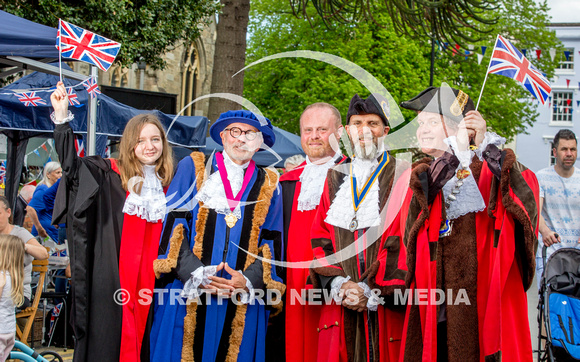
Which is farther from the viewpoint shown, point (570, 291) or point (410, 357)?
point (570, 291)

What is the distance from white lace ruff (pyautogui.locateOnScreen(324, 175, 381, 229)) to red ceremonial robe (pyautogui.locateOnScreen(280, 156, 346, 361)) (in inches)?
14.5

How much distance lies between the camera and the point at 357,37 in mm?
19766

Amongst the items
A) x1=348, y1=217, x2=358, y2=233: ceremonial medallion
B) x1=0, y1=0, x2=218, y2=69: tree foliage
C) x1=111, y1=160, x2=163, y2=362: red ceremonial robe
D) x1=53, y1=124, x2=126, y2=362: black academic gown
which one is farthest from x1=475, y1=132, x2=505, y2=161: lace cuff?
x1=0, y1=0, x2=218, y2=69: tree foliage

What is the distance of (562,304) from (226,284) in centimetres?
303

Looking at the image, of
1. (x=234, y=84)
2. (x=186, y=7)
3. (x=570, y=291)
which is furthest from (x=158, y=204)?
(x=186, y=7)

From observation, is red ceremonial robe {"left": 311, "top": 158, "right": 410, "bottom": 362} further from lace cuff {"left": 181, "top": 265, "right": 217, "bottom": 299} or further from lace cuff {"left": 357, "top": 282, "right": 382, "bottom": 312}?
lace cuff {"left": 181, "top": 265, "right": 217, "bottom": 299}

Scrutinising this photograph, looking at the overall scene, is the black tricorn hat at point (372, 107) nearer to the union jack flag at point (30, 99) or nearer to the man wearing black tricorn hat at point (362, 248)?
the man wearing black tricorn hat at point (362, 248)

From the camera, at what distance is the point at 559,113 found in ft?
125

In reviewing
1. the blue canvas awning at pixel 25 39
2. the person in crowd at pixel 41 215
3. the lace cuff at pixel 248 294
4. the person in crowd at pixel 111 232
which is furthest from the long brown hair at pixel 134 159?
the person in crowd at pixel 41 215

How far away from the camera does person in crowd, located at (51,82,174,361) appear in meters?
3.82

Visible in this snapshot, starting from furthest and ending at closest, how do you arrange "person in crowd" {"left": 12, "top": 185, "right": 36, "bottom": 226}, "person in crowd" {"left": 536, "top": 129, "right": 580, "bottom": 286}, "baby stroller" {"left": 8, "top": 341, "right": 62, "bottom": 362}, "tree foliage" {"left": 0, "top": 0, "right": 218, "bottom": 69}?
"tree foliage" {"left": 0, "top": 0, "right": 218, "bottom": 69} → "person in crowd" {"left": 12, "top": 185, "right": 36, "bottom": 226} → "person in crowd" {"left": 536, "top": 129, "right": 580, "bottom": 286} → "baby stroller" {"left": 8, "top": 341, "right": 62, "bottom": 362}

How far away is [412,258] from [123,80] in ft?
59.6

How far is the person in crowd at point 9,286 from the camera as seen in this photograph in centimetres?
404

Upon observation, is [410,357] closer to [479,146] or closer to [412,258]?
[412,258]
